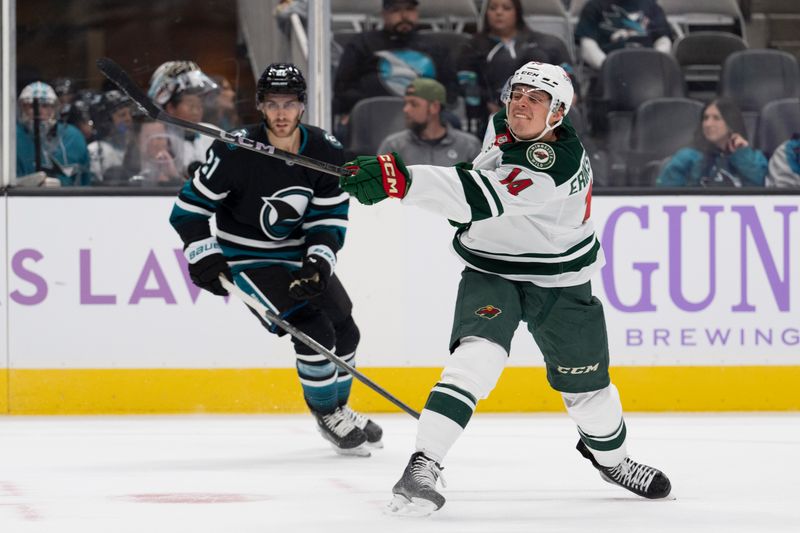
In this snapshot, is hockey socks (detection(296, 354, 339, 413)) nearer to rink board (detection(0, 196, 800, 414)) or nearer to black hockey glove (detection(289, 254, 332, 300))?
black hockey glove (detection(289, 254, 332, 300))

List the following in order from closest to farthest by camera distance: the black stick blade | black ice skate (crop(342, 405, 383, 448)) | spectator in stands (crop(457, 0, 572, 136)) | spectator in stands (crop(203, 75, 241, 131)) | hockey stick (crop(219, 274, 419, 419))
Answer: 1. the black stick blade
2. hockey stick (crop(219, 274, 419, 419))
3. black ice skate (crop(342, 405, 383, 448))
4. spectator in stands (crop(203, 75, 241, 131))
5. spectator in stands (crop(457, 0, 572, 136))

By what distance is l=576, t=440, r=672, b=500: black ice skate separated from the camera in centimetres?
333

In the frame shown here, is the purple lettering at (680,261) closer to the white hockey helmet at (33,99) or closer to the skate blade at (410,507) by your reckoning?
the white hockey helmet at (33,99)

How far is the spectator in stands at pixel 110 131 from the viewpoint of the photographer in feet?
17.7

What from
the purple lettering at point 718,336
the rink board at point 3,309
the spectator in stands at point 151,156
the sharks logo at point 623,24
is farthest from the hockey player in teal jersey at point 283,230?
the sharks logo at point 623,24

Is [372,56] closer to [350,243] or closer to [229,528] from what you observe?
[350,243]

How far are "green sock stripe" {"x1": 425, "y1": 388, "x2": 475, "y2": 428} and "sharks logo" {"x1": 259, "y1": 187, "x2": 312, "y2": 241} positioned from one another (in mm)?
1246

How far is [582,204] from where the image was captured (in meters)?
3.23

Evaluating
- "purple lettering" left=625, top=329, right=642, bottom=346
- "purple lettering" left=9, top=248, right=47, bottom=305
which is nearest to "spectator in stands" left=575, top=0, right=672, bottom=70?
"purple lettering" left=625, top=329, right=642, bottom=346

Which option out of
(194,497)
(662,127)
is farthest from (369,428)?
(662,127)

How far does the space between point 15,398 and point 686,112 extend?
2.82 m

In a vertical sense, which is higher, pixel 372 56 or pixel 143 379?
pixel 372 56

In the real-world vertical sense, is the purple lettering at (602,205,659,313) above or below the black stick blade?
below

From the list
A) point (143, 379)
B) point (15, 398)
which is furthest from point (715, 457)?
point (15, 398)
